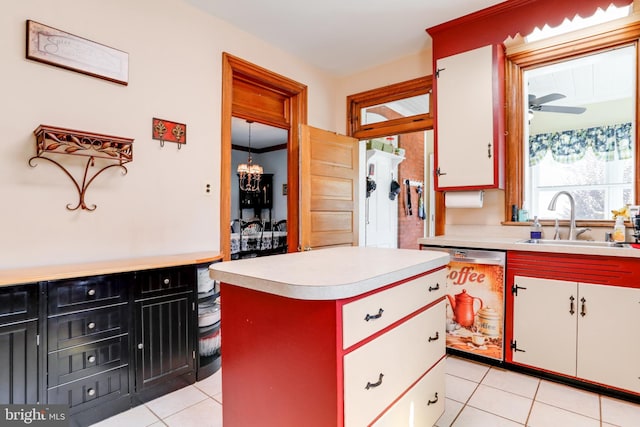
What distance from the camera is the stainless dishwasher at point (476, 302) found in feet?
8.02

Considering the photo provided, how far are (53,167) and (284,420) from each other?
196cm

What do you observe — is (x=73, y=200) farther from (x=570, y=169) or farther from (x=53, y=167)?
(x=570, y=169)

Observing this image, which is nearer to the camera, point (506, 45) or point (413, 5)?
point (413, 5)

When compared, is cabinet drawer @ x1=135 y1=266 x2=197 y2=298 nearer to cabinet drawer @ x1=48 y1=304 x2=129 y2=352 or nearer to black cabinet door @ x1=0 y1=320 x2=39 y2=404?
cabinet drawer @ x1=48 y1=304 x2=129 y2=352

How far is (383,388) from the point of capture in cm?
124

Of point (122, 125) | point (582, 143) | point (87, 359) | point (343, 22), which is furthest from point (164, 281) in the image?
point (582, 143)

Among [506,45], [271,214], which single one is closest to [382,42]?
[506,45]

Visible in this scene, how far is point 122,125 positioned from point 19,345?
4.67ft

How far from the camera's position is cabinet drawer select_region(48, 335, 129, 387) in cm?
168

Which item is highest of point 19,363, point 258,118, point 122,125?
point 258,118

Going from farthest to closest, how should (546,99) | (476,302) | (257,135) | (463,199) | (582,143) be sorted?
(257,135) → (582,143) → (546,99) → (463,199) → (476,302)

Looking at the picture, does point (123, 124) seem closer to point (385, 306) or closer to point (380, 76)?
point (385, 306)

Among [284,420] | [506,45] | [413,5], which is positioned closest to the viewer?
[284,420]

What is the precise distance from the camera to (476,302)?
253 centimetres
